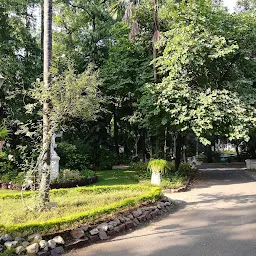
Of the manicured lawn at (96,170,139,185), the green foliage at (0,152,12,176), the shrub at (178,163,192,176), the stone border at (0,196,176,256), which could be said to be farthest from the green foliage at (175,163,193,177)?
the green foliage at (0,152,12,176)

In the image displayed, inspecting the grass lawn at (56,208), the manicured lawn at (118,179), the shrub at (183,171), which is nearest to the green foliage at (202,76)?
the shrub at (183,171)

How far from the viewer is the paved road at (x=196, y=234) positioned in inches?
189

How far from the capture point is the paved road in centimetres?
479

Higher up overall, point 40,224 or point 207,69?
point 207,69

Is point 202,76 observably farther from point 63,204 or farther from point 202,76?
point 63,204

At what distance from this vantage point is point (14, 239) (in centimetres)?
471

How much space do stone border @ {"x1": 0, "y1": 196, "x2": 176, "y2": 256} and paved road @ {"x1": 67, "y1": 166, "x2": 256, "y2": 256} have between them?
0.18m

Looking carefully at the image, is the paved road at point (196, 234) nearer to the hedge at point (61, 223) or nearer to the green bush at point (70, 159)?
the hedge at point (61, 223)

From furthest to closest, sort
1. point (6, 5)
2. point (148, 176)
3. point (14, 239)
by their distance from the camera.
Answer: point (6, 5)
point (148, 176)
point (14, 239)

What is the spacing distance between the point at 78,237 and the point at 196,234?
7.14 feet

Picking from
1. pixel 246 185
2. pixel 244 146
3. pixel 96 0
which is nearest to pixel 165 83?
pixel 246 185

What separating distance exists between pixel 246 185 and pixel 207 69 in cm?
499

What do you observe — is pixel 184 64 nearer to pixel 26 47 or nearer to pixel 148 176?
pixel 148 176

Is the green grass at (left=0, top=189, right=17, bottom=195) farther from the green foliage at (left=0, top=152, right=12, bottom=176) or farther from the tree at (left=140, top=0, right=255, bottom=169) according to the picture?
the tree at (left=140, top=0, right=255, bottom=169)
